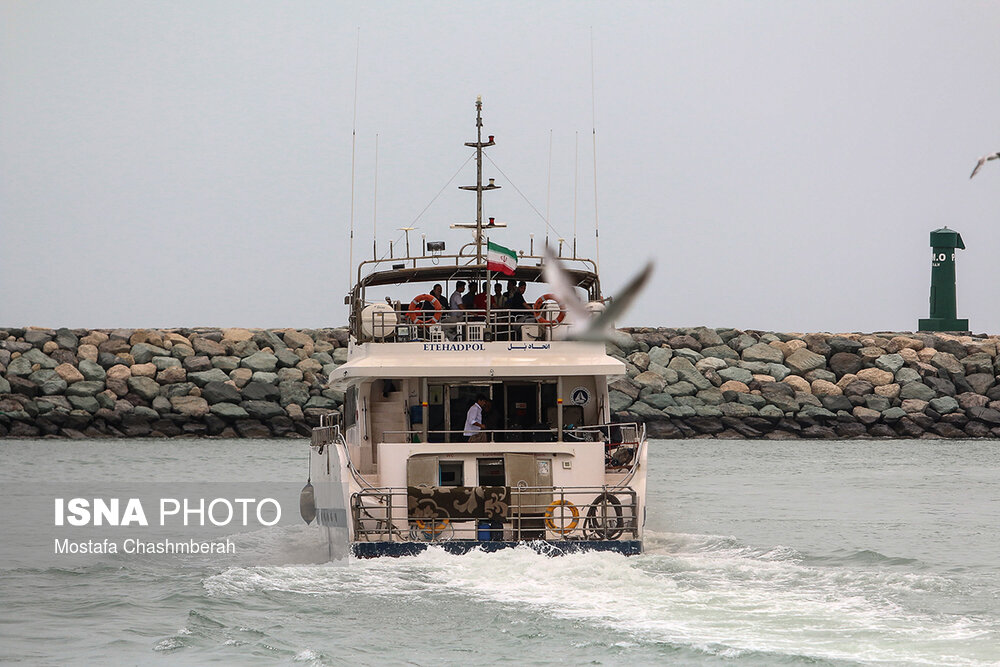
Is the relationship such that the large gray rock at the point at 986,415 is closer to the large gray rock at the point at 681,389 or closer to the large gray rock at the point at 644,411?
the large gray rock at the point at 681,389

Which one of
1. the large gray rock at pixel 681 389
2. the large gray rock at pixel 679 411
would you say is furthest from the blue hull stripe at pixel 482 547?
the large gray rock at pixel 681 389

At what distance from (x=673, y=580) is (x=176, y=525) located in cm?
1292

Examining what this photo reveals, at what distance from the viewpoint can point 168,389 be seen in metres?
51.3

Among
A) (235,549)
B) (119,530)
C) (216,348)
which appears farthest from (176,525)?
(216,348)

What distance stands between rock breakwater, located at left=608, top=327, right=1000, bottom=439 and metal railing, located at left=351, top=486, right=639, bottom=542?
32709 mm

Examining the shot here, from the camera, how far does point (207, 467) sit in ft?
129

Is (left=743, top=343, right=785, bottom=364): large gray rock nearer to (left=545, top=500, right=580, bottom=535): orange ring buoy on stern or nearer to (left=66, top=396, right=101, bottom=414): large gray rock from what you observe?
(left=66, top=396, right=101, bottom=414): large gray rock

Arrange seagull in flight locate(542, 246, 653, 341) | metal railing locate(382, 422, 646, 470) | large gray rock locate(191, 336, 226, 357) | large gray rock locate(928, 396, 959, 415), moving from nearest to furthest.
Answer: seagull in flight locate(542, 246, 653, 341) < metal railing locate(382, 422, 646, 470) < large gray rock locate(191, 336, 226, 357) < large gray rock locate(928, 396, 959, 415)

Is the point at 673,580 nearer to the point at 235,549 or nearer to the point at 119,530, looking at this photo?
the point at 235,549

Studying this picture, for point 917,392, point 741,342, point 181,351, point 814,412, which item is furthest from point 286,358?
point 917,392

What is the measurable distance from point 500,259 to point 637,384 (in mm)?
32930

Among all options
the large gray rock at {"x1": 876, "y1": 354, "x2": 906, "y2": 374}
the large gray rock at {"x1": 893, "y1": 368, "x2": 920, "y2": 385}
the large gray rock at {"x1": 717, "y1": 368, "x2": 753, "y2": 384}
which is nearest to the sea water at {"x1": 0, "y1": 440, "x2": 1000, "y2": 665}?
the large gray rock at {"x1": 717, "y1": 368, "x2": 753, "y2": 384}

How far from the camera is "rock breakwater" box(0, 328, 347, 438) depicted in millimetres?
50531

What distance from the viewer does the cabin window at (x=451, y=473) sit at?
18.0m
